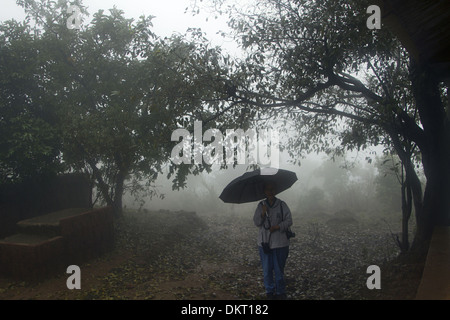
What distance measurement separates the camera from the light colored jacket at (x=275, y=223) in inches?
221

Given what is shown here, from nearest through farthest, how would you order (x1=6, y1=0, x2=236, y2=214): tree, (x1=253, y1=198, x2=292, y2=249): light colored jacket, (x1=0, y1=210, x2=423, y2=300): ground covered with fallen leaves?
(x1=253, y1=198, x2=292, y2=249): light colored jacket → (x1=0, y1=210, x2=423, y2=300): ground covered with fallen leaves → (x1=6, y1=0, x2=236, y2=214): tree

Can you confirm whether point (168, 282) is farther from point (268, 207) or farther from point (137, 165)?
point (137, 165)

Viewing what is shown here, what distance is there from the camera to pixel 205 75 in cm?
743

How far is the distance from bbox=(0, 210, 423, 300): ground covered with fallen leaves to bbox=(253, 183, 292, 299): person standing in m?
0.95

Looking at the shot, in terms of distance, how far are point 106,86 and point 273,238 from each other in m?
8.59

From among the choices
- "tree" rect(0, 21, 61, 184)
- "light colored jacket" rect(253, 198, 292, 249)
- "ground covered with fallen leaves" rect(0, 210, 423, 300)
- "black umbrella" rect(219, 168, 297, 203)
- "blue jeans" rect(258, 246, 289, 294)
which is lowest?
"ground covered with fallen leaves" rect(0, 210, 423, 300)

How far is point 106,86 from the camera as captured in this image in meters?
11.2

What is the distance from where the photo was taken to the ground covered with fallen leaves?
6.47 m

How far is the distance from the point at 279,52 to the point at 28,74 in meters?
7.87
